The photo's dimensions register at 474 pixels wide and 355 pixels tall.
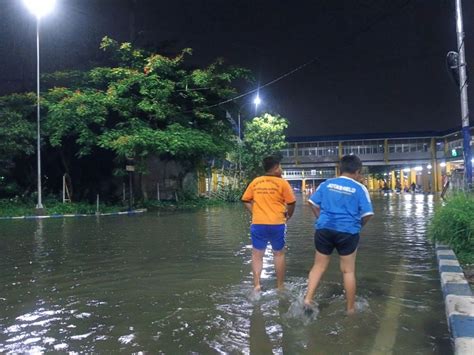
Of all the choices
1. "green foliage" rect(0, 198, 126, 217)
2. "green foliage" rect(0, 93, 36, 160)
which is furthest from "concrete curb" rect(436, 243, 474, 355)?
"green foliage" rect(0, 93, 36, 160)

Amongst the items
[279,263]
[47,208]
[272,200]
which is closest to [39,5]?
[47,208]

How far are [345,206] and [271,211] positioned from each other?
1170mm

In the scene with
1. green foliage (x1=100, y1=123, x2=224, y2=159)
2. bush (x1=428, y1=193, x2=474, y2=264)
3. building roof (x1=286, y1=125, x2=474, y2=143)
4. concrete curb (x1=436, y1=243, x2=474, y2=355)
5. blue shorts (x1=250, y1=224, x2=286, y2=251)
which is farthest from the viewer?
building roof (x1=286, y1=125, x2=474, y2=143)

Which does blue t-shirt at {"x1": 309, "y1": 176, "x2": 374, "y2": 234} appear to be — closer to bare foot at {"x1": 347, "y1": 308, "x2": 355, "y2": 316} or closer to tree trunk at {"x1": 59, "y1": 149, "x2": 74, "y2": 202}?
bare foot at {"x1": 347, "y1": 308, "x2": 355, "y2": 316}

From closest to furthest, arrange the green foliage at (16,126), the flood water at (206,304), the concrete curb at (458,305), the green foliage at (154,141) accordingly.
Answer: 1. the concrete curb at (458,305)
2. the flood water at (206,304)
3. the green foliage at (16,126)
4. the green foliage at (154,141)

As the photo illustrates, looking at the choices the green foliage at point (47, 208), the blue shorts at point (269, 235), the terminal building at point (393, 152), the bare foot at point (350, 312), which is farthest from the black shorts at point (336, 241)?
the terminal building at point (393, 152)

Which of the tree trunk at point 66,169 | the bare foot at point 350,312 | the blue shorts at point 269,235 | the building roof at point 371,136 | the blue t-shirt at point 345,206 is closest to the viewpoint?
the blue t-shirt at point 345,206

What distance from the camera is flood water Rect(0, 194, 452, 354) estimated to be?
14.4 feet

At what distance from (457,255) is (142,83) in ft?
73.4

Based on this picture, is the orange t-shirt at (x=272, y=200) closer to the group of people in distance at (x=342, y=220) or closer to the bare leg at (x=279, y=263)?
the bare leg at (x=279, y=263)

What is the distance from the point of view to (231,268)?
26.8 feet

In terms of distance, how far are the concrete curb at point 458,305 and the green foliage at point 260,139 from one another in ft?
122

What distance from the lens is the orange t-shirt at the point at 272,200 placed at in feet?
19.5

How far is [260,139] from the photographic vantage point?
44969mm
